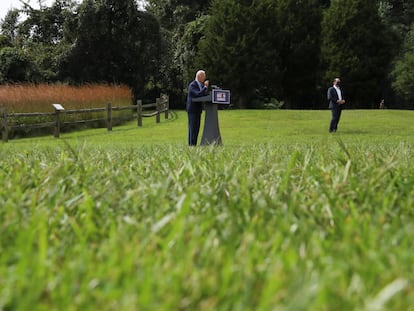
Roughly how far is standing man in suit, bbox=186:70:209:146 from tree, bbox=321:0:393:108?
33.6 m

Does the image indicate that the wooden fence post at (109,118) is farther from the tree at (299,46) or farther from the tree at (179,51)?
the tree at (299,46)

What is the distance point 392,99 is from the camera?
56250 mm

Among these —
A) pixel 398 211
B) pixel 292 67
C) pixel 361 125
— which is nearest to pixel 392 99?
pixel 292 67

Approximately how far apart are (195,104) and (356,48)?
35728mm

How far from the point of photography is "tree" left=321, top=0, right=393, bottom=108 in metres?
47.8

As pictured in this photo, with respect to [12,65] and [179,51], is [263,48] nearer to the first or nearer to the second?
[179,51]

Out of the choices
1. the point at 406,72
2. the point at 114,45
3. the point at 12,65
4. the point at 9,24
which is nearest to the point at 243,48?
the point at 114,45

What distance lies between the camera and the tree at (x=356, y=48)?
47844mm

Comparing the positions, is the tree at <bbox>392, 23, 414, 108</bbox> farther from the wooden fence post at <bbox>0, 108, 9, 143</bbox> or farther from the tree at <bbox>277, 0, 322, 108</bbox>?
the wooden fence post at <bbox>0, 108, 9, 143</bbox>

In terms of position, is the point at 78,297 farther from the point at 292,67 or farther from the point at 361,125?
the point at 292,67

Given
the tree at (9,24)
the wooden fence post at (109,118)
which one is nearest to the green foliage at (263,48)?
the wooden fence post at (109,118)

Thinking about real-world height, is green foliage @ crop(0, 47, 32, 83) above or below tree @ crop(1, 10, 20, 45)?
below

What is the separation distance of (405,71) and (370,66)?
2821 millimetres

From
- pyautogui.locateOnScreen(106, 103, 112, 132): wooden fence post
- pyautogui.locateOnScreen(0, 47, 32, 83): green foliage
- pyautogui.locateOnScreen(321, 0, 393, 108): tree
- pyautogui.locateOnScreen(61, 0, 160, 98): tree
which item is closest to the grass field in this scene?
pyautogui.locateOnScreen(106, 103, 112, 132): wooden fence post
